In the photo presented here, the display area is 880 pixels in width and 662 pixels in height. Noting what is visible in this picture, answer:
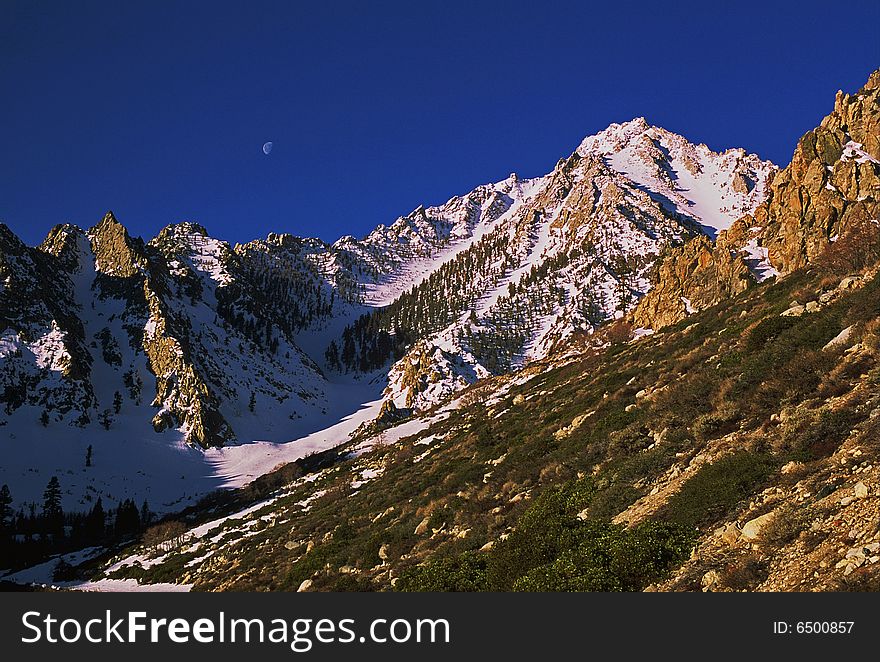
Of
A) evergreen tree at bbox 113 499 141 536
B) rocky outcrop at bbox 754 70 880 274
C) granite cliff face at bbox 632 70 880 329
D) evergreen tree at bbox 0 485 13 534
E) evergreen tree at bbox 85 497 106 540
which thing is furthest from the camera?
evergreen tree at bbox 0 485 13 534

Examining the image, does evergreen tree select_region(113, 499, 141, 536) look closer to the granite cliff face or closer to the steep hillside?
the steep hillside

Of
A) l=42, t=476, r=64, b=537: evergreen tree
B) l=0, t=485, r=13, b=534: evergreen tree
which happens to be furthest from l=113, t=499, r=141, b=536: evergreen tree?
l=0, t=485, r=13, b=534: evergreen tree

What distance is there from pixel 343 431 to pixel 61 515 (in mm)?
71539

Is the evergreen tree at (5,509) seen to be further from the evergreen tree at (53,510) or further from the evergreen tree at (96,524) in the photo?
the evergreen tree at (96,524)

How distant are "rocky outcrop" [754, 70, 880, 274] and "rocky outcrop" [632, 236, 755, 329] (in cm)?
513

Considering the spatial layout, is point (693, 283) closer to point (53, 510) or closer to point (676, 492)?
point (676, 492)

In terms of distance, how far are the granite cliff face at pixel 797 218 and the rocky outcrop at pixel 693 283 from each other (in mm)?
171

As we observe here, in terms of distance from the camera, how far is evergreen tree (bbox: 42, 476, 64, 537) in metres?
108

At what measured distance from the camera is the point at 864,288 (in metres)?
19.1

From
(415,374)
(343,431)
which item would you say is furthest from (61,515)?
(415,374)

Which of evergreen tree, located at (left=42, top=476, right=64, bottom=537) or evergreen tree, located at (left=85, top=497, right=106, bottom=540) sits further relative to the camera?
evergreen tree, located at (left=42, top=476, right=64, bottom=537)

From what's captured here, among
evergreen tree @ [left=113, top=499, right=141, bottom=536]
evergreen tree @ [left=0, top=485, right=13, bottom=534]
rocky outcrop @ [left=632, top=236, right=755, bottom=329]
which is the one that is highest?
rocky outcrop @ [left=632, top=236, right=755, bottom=329]

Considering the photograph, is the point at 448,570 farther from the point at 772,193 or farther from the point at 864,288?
the point at 772,193

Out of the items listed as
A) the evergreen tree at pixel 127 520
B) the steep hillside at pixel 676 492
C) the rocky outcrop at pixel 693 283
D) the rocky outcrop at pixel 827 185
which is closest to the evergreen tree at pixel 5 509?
the evergreen tree at pixel 127 520
